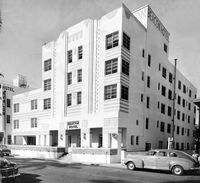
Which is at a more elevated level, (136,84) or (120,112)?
(136,84)

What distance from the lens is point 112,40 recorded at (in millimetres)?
25172

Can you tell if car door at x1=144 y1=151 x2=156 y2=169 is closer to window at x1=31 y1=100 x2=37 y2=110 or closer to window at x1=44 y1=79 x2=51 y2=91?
window at x1=44 y1=79 x2=51 y2=91

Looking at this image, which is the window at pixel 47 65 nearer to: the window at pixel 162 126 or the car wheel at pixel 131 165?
the window at pixel 162 126

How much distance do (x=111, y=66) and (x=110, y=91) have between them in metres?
2.91

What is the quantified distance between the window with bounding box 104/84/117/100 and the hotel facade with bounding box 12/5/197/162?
113mm

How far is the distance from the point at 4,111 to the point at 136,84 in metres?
27.1

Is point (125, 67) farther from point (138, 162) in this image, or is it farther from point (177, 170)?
point (177, 170)

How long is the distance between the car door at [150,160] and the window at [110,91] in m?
9.09

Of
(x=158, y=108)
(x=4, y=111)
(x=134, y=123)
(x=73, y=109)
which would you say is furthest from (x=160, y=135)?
(x=4, y=111)

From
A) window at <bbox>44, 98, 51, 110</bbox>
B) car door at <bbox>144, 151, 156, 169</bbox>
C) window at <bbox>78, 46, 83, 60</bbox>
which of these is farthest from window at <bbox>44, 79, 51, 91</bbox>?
car door at <bbox>144, 151, 156, 169</bbox>

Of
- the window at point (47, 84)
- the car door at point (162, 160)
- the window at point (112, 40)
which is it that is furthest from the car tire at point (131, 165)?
the window at point (47, 84)

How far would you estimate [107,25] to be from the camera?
84.5 feet

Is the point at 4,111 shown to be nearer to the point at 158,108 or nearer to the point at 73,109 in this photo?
the point at 73,109

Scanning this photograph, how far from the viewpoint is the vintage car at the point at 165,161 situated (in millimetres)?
14695
